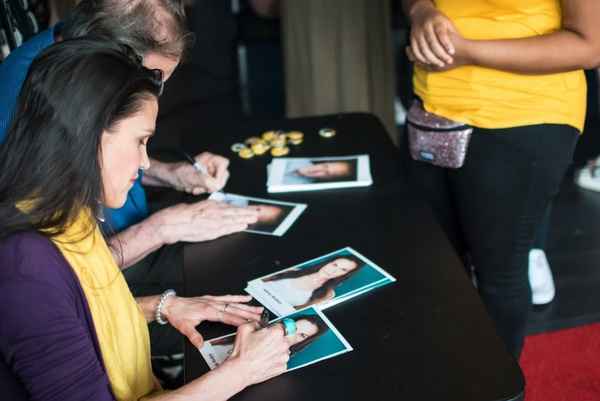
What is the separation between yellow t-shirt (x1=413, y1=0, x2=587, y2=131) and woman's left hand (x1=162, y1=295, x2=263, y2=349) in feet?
2.25

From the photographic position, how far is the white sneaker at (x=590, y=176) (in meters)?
3.03

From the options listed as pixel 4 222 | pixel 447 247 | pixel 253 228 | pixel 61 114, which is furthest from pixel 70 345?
pixel 447 247

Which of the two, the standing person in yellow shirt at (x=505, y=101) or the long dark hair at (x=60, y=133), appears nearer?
the long dark hair at (x=60, y=133)

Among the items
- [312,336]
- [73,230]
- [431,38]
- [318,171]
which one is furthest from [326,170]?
[73,230]

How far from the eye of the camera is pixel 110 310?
1178 millimetres

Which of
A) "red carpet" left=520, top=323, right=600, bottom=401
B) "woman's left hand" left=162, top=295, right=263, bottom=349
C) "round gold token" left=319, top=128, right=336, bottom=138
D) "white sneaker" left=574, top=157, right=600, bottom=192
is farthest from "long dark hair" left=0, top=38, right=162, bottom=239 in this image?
"white sneaker" left=574, top=157, right=600, bottom=192

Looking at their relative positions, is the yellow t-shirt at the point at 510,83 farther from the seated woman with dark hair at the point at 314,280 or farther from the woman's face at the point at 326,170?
the seated woman with dark hair at the point at 314,280

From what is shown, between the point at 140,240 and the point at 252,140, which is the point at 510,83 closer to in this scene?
the point at 252,140

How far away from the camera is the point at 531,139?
1.55m

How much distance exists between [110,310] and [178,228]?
1.20ft

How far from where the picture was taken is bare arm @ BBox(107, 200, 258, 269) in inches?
59.3

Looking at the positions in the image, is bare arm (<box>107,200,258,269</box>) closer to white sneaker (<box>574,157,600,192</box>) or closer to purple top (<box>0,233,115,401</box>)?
Result: purple top (<box>0,233,115,401</box>)

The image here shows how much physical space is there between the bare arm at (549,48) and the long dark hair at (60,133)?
0.77m

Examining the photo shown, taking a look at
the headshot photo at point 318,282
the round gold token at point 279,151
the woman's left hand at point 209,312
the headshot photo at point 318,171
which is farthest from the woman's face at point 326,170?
the woman's left hand at point 209,312
